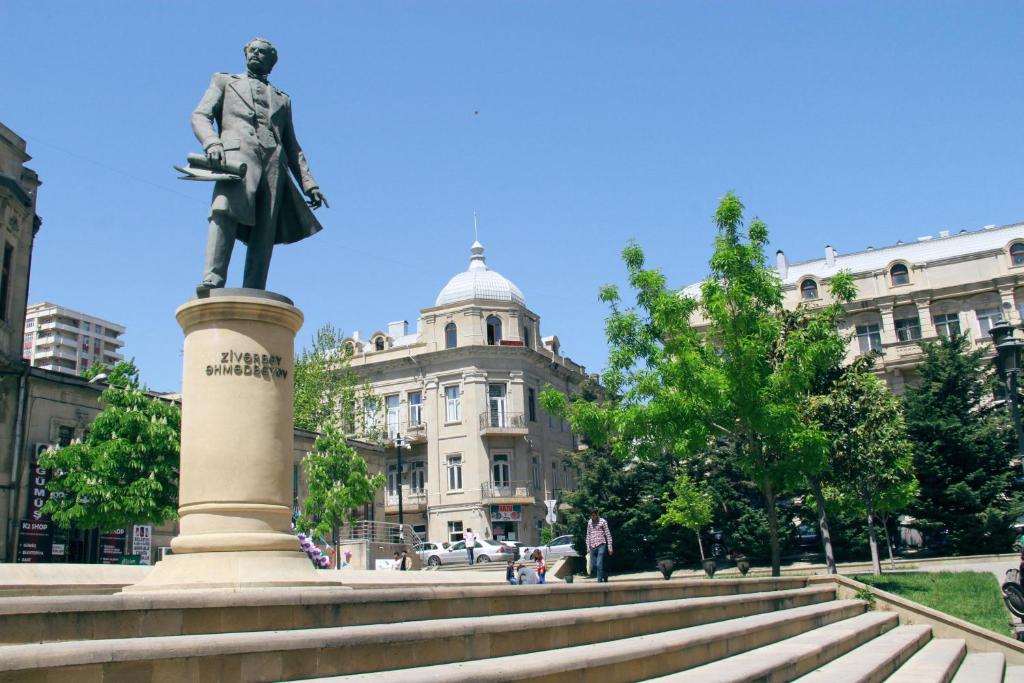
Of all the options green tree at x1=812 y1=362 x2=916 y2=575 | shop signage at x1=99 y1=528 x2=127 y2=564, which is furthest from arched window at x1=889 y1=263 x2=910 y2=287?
shop signage at x1=99 y1=528 x2=127 y2=564

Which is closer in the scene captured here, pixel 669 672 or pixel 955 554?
pixel 669 672

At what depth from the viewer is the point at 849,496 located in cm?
2723

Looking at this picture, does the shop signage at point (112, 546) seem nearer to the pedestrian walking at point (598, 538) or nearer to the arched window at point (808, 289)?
the pedestrian walking at point (598, 538)

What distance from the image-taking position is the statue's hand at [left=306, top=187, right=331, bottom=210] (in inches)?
369

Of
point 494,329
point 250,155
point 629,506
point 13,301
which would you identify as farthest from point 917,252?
point 250,155

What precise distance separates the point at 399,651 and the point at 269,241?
5140 mm

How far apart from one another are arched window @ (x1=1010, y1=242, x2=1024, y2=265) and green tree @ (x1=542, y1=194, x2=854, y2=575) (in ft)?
109

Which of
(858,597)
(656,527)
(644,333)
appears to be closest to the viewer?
(858,597)

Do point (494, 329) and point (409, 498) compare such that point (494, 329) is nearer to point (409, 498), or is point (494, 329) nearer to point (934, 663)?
point (409, 498)

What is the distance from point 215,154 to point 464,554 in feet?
117

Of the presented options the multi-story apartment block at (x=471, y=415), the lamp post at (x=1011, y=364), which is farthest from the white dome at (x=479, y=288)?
the lamp post at (x=1011, y=364)

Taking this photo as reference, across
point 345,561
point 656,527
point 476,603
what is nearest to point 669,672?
point 476,603

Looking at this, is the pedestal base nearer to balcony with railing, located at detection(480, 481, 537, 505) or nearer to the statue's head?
the statue's head

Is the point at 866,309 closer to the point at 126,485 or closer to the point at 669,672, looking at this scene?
the point at 126,485
